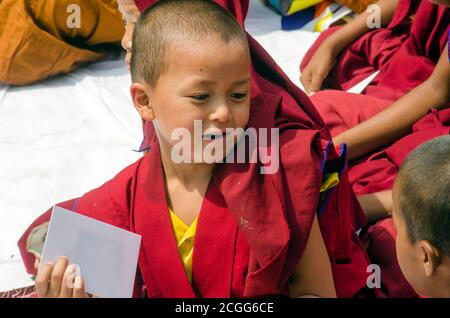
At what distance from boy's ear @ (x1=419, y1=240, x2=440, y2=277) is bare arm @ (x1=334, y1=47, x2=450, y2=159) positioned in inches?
30.6

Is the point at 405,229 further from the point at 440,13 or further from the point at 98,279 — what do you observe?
the point at 440,13

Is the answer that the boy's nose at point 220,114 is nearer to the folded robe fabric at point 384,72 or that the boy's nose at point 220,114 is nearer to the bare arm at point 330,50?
the folded robe fabric at point 384,72

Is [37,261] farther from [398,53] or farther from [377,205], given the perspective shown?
[398,53]

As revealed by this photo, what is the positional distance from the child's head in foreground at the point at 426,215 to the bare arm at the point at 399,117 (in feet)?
2.28

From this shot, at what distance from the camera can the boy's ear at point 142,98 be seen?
1.46 metres

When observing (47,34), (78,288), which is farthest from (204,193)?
(47,34)

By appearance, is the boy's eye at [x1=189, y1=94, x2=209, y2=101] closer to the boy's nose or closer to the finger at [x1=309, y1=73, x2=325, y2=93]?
the boy's nose

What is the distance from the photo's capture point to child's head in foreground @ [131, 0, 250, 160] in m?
1.36

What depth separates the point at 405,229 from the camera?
4.41 feet

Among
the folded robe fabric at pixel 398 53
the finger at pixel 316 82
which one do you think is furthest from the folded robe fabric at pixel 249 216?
the finger at pixel 316 82

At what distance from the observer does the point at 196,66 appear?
135cm

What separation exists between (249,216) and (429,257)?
0.35 m

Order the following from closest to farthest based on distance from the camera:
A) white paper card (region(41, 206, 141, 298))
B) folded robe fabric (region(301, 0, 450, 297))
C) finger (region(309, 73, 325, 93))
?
1. white paper card (region(41, 206, 141, 298))
2. folded robe fabric (region(301, 0, 450, 297))
3. finger (region(309, 73, 325, 93))

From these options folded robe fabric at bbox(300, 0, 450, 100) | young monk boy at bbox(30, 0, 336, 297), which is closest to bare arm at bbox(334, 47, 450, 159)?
folded robe fabric at bbox(300, 0, 450, 100)
